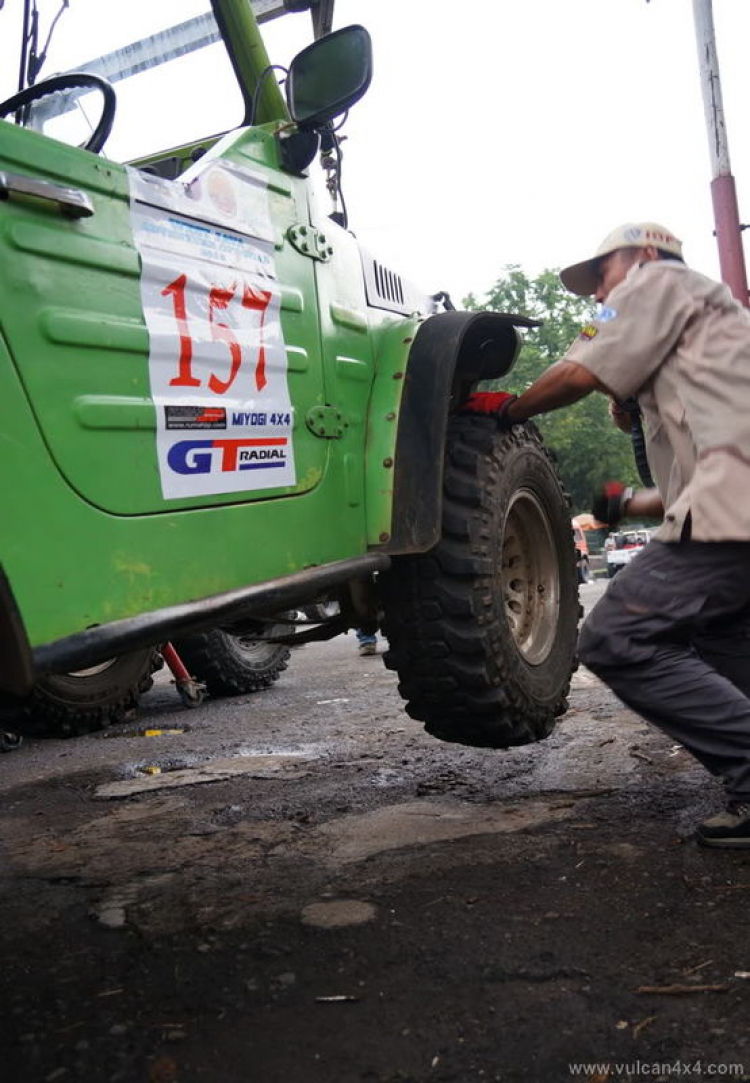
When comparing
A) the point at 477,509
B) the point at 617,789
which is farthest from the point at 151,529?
the point at 617,789

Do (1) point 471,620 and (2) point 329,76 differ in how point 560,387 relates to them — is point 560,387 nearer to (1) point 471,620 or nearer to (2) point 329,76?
(1) point 471,620

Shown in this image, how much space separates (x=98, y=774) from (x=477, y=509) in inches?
88.8

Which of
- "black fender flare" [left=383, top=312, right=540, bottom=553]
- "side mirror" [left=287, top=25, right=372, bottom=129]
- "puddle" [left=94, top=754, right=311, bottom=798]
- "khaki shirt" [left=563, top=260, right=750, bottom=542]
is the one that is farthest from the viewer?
"puddle" [left=94, top=754, right=311, bottom=798]

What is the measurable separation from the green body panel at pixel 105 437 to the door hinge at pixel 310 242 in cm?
3

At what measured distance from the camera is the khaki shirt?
245cm

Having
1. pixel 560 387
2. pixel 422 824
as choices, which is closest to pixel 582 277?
pixel 560 387

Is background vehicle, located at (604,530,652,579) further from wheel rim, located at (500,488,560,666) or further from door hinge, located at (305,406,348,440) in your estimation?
door hinge, located at (305,406,348,440)

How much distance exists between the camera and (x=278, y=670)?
677 cm

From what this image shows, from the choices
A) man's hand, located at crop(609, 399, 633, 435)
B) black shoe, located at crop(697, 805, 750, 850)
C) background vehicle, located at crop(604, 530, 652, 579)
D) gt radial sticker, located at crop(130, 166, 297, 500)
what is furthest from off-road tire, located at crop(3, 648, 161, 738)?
background vehicle, located at crop(604, 530, 652, 579)

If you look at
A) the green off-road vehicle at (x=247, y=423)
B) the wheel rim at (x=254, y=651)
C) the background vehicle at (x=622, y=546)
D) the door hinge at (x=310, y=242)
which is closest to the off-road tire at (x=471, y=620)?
the green off-road vehicle at (x=247, y=423)

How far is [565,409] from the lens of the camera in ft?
134

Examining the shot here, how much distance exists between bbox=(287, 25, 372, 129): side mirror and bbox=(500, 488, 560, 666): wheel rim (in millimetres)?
1364

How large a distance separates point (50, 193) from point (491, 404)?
163 centimetres

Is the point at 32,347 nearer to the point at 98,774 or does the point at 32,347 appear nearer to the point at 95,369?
the point at 95,369
